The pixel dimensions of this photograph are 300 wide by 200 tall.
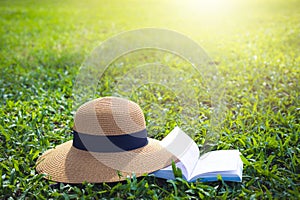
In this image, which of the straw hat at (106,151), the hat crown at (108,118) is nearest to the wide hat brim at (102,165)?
the straw hat at (106,151)

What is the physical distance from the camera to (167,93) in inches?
151

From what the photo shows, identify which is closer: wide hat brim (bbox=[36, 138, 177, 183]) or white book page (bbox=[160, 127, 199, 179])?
wide hat brim (bbox=[36, 138, 177, 183])

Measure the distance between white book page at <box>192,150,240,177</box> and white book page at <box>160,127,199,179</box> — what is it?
0.04 m

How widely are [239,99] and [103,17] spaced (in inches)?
196

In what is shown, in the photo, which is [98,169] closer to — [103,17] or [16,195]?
[16,195]

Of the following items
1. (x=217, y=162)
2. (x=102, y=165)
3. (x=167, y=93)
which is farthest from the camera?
(x=167, y=93)

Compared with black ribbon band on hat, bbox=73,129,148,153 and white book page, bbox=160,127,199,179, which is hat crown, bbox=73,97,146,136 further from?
white book page, bbox=160,127,199,179

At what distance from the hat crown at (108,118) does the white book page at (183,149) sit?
244 millimetres

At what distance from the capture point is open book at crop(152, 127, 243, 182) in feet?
7.23

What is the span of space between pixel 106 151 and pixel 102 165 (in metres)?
0.08

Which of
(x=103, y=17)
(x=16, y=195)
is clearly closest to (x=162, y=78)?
A: (x=16, y=195)

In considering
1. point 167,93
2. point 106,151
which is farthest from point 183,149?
point 167,93

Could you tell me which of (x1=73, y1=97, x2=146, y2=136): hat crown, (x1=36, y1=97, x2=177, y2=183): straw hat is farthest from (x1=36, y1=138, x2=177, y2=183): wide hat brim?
(x1=73, y1=97, x2=146, y2=136): hat crown

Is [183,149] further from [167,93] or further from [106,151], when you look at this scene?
[167,93]
